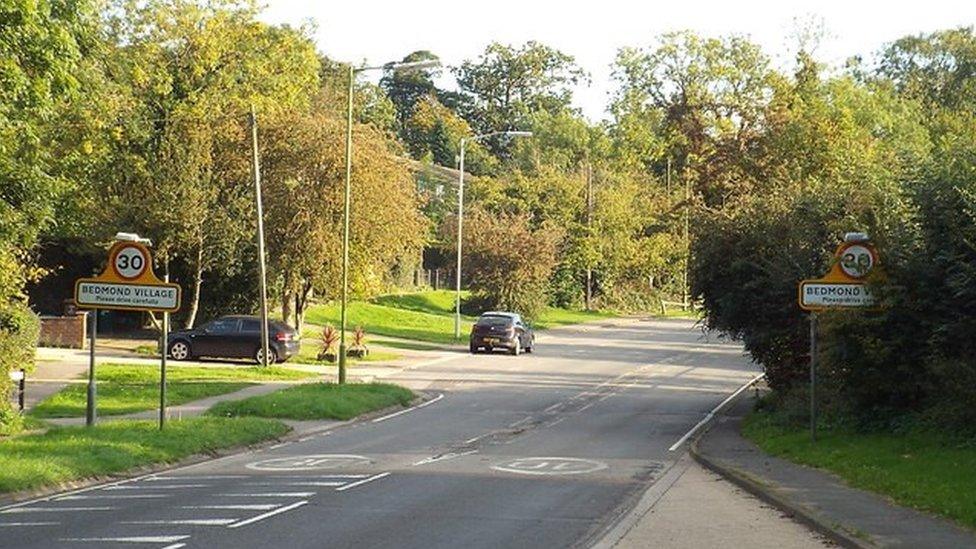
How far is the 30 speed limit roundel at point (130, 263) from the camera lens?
70.7 feet

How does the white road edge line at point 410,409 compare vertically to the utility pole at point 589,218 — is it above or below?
below

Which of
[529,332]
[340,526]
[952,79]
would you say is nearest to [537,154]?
[952,79]

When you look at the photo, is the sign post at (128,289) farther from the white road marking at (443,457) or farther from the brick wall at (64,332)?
the brick wall at (64,332)

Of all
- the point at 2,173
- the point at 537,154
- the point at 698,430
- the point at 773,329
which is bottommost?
the point at 698,430

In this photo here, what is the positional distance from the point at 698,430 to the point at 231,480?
41.3 ft

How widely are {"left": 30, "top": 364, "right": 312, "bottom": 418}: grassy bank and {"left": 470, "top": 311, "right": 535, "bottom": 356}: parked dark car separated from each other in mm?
12854

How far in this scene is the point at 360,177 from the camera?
48156 millimetres

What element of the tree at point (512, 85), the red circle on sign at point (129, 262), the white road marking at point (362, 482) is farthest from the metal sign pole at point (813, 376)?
the tree at point (512, 85)

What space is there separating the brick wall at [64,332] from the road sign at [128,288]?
26.4 metres

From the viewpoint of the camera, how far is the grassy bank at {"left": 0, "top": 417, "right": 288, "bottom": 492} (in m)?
17.1

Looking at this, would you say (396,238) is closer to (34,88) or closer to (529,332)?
(529,332)

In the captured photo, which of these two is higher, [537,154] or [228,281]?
[537,154]

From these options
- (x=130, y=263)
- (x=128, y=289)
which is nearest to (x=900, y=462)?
(x=128, y=289)

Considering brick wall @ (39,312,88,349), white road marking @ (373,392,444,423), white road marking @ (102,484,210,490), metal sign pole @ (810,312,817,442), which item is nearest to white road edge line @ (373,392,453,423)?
white road marking @ (373,392,444,423)
